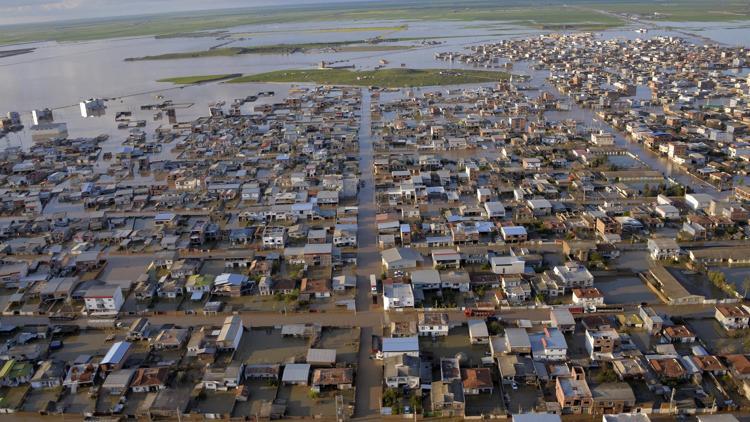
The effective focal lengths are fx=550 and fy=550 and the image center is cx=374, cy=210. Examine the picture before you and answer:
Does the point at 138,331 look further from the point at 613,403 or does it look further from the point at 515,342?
the point at 613,403

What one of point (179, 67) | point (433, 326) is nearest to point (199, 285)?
point (433, 326)

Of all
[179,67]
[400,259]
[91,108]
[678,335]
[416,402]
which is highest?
[179,67]

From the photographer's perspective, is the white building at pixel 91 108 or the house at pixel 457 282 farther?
the white building at pixel 91 108

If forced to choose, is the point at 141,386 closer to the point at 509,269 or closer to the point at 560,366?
the point at 560,366

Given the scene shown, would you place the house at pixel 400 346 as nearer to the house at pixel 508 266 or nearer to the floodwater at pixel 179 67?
the house at pixel 508 266

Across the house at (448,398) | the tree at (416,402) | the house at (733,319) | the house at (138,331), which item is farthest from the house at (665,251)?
the house at (138,331)

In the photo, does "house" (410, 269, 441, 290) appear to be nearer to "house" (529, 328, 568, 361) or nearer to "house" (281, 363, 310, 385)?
"house" (529, 328, 568, 361)
